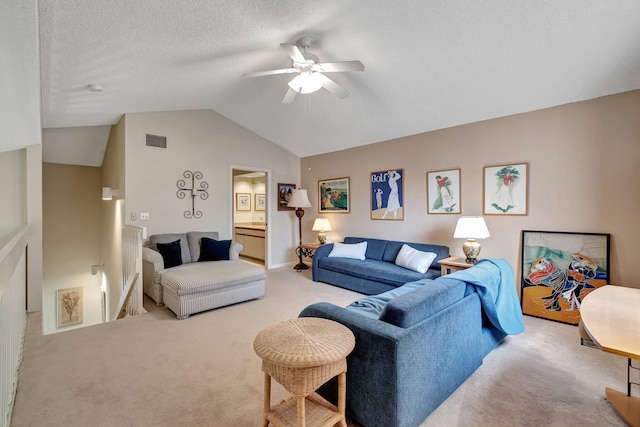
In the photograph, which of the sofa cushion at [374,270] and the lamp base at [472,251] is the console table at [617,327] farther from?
the sofa cushion at [374,270]

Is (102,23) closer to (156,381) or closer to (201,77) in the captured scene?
(201,77)

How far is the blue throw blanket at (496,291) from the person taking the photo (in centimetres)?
209

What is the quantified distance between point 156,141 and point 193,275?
87.8 inches

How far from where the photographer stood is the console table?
1.11 metres

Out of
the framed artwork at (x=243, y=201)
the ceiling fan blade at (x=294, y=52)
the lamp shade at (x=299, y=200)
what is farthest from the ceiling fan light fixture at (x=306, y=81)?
the framed artwork at (x=243, y=201)

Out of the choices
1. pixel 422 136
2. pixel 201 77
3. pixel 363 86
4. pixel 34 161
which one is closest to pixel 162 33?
pixel 201 77

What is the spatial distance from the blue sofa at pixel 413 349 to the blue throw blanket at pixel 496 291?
0.5 inches

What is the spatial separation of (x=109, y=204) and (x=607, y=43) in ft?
23.3

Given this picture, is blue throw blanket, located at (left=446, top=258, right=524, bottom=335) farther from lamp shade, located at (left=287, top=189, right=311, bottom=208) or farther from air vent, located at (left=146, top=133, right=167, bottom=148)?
air vent, located at (left=146, top=133, right=167, bottom=148)

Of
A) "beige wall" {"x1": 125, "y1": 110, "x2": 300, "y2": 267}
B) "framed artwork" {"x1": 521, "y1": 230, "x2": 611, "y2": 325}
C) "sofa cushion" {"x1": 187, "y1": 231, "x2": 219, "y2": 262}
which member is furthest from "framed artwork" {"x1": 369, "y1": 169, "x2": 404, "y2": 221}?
"sofa cushion" {"x1": 187, "y1": 231, "x2": 219, "y2": 262}

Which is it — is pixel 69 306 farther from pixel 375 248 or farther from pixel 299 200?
pixel 375 248

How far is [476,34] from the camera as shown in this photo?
7.89ft

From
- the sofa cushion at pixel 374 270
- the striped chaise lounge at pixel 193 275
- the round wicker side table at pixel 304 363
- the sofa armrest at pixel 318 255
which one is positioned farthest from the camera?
the sofa armrest at pixel 318 255

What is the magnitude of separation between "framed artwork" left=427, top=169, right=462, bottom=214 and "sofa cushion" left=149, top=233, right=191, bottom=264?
11.9ft
